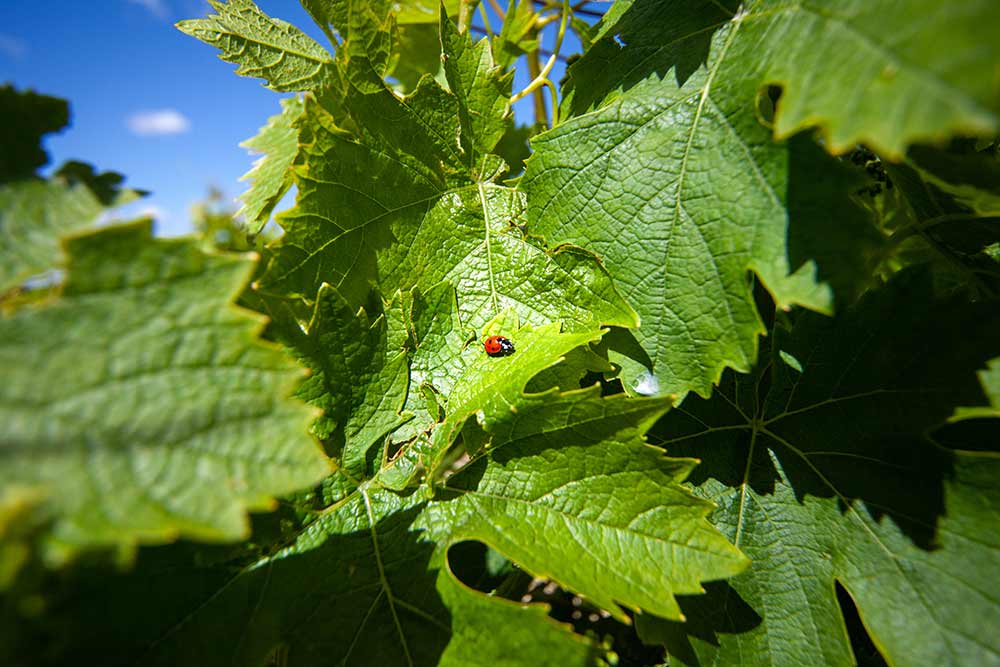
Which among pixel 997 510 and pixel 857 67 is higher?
pixel 857 67

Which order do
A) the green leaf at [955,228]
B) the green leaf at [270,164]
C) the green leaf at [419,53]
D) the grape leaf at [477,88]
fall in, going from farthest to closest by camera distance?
1. the green leaf at [419,53]
2. the green leaf at [270,164]
3. the grape leaf at [477,88]
4. the green leaf at [955,228]

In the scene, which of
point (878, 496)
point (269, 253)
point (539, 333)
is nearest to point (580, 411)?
Result: point (539, 333)

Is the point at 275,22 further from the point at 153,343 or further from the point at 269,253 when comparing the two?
the point at 153,343

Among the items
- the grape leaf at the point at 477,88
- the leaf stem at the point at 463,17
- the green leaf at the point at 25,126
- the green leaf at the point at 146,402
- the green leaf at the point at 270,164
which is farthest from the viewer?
the green leaf at the point at 270,164

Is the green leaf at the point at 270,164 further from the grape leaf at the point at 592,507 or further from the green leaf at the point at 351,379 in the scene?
the grape leaf at the point at 592,507

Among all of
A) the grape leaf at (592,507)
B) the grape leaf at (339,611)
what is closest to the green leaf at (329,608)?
the grape leaf at (339,611)

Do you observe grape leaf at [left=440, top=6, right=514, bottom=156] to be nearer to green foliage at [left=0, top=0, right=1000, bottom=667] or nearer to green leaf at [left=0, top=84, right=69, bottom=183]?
green foliage at [left=0, top=0, right=1000, bottom=667]
